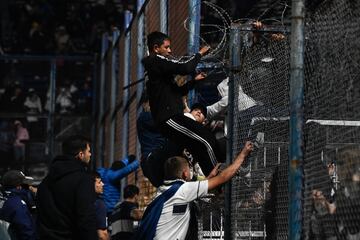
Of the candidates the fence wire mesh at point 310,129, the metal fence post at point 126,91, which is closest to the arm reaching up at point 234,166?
the fence wire mesh at point 310,129

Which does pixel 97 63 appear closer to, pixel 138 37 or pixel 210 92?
pixel 138 37

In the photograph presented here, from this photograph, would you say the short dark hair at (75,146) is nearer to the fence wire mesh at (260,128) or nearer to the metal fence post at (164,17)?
the fence wire mesh at (260,128)

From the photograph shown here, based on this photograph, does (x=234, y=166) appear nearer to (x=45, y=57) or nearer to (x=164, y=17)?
(x=164, y=17)

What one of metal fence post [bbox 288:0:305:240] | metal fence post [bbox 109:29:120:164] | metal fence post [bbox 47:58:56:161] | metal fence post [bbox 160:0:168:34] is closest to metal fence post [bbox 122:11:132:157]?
metal fence post [bbox 109:29:120:164]

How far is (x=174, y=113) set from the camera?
26.5ft

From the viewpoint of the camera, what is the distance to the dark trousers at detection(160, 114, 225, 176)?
8047 mm

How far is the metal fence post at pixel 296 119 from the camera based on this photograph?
574 centimetres

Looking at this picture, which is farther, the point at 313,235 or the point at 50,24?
the point at 50,24

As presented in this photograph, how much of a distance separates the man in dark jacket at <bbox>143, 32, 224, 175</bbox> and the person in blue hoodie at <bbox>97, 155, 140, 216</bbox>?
15.0 feet

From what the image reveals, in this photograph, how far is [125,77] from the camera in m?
16.0

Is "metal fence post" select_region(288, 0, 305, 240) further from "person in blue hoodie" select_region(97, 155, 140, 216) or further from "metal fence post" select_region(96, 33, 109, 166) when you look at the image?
"metal fence post" select_region(96, 33, 109, 166)

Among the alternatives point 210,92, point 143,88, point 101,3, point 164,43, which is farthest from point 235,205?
point 101,3

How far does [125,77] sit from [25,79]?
370 inches

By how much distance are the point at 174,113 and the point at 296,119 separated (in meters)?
2.40
